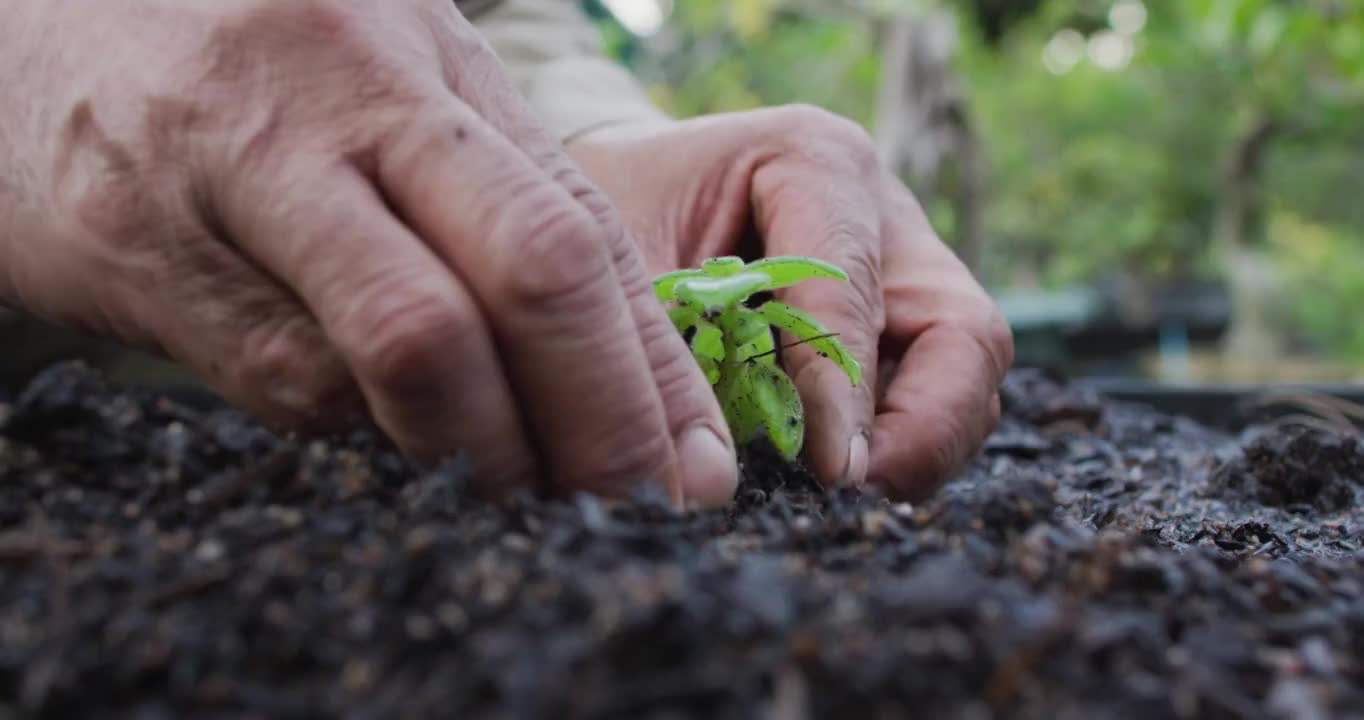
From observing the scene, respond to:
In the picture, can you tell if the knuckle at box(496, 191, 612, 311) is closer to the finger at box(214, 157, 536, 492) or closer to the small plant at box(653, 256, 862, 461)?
the finger at box(214, 157, 536, 492)

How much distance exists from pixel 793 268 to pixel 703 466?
0.26 metres

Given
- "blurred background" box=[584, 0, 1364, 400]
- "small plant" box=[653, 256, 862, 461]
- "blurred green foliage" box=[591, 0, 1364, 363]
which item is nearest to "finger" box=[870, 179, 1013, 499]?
"small plant" box=[653, 256, 862, 461]

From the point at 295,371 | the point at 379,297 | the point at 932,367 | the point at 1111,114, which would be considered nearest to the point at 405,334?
the point at 379,297

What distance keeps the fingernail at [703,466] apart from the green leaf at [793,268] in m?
0.19

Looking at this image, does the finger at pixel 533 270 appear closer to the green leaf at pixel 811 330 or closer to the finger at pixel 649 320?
the finger at pixel 649 320

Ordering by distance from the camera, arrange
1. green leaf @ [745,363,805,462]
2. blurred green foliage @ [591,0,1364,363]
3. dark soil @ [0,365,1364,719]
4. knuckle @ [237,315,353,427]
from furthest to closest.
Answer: blurred green foliage @ [591,0,1364,363], green leaf @ [745,363,805,462], knuckle @ [237,315,353,427], dark soil @ [0,365,1364,719]

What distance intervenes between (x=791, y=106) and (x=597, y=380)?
0.85m

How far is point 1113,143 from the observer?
61.0 ft

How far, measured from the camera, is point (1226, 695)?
63 centimetres

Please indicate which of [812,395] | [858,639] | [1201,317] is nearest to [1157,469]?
[812,395]

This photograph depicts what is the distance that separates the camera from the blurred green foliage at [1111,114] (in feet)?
23.2

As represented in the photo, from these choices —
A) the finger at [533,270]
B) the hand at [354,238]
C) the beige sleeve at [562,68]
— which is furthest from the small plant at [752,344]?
the beige sleeve at [562,68]

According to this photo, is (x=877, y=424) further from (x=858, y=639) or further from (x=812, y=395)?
(x=858, y=639)

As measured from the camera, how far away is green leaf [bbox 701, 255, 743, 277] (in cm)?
111
